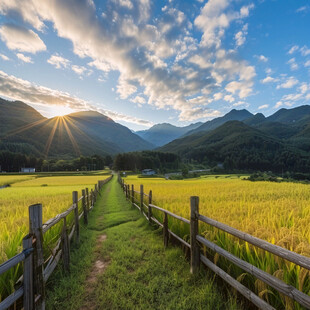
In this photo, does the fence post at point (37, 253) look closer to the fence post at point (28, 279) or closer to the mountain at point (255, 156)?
the fence post at point (28, 279)

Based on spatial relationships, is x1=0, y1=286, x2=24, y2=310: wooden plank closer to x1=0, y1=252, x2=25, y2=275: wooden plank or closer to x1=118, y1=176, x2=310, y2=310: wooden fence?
x1=0, y1=252, x2=25, y2=275: wooden plank

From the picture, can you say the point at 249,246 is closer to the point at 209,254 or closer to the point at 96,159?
the point at 209,254

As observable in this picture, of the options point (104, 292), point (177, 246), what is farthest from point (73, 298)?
point (177, 246)

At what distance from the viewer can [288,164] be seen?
448 feet

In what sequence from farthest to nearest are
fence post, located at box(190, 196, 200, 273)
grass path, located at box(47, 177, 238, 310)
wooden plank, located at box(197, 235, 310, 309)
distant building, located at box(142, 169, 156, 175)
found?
1. distant building, located at box(142, 169, 156, 175)
2. fence post, located at box(190, 196, 200, 273)
3. grass path, located at box(47, 177, 238, 310)
4. wooden plank, located at box(197, 235, 310, 309)

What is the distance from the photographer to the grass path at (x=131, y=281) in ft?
9.30

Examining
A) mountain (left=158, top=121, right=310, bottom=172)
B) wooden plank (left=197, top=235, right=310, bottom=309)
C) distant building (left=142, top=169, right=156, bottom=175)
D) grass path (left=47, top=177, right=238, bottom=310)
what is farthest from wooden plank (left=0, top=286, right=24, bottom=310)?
mountain (left=158, top=121, right=310, bottom=172)

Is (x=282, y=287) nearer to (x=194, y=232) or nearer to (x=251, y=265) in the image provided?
(x=251, y=265)

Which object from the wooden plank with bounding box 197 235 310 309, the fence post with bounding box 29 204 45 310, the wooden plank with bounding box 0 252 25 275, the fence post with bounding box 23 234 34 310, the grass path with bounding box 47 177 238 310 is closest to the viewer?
the wooden plank with bounding box 197 235 310 309

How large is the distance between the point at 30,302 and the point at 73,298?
1178 mm

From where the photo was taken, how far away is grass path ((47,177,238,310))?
2.84 metres

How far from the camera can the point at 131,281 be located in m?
3.46

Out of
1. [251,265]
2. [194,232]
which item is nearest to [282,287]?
[251,265]

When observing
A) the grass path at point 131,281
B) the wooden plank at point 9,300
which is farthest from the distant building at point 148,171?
the wooden plank at point 9,300
